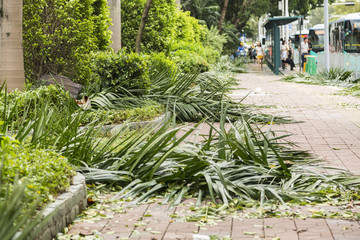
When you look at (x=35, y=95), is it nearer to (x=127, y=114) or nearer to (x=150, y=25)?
(x=127, y=114)

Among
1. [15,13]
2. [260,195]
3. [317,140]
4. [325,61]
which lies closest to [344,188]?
[260,195]

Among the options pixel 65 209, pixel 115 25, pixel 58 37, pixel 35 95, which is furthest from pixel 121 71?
pixel 65 209

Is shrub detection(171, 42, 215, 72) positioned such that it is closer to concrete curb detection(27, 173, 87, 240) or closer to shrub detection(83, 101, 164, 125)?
shrub detection(83, 101, 164, 125)

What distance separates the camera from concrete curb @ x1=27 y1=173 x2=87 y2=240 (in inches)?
174

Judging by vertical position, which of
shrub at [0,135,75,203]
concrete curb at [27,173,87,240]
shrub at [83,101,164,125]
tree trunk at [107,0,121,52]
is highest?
tree trunk at [107,0,121,52]

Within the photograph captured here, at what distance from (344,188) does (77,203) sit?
240 cm

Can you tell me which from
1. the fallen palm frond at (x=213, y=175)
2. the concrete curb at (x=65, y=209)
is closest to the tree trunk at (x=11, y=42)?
the fallen palm frond at (x=213, y=175)

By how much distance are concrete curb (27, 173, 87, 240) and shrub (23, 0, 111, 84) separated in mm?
6826

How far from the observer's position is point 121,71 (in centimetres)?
1195

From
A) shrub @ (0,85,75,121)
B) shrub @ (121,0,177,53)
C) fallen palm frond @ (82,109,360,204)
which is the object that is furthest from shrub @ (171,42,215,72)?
fallen palm frond @ (82,109,360,204)

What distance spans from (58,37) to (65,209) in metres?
7.70

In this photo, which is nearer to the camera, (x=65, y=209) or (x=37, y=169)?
(x=65, y=209)

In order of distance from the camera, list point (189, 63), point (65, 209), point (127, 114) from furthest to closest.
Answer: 1. point (189, 63)
2. point (127, 114)
3. point (65, 209)

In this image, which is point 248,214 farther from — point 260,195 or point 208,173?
point 208,173
